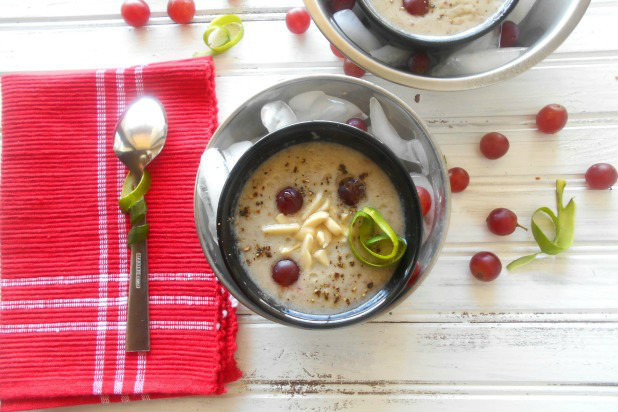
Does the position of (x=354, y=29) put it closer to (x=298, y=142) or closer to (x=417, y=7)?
(x=417, y=7)

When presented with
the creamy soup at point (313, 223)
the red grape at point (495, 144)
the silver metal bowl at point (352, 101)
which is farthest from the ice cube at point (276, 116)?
the red grape at point (495, 144)

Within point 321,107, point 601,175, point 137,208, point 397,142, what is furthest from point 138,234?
point 601,175

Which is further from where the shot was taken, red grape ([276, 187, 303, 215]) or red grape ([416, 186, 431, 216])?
red grape ([416, 186, 431, 216])

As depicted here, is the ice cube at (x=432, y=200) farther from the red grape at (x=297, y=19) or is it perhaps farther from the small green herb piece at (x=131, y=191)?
the small green herb piece at (x=131, y=191)

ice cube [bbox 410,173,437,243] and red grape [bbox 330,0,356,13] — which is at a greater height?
red grape [bbox 330,0,356,13]

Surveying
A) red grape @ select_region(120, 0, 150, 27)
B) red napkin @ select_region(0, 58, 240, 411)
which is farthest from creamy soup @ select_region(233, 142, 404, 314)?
red grape @ select_region(120, 0, 150, 27)

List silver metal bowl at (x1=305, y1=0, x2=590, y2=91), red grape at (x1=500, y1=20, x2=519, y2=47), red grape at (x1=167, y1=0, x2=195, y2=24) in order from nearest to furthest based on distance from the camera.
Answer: silver metal bowl at (x1=305, y1=0, x2=590, y2=91), red grape at (x1=500, y1=20, x2=519, y2=47), red grape at (x1=167, y1=0, x2=195, y2=24)

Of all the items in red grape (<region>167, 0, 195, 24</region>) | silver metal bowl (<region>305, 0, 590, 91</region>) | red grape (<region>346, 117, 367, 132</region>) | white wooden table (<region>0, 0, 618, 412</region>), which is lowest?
white wooden table (<region>0, 0, 618, 412</region>)

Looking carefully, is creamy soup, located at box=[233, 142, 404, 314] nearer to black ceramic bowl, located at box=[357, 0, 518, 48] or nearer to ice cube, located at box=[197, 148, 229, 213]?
ice cube, located at box=[197, 148, 229, 213]
